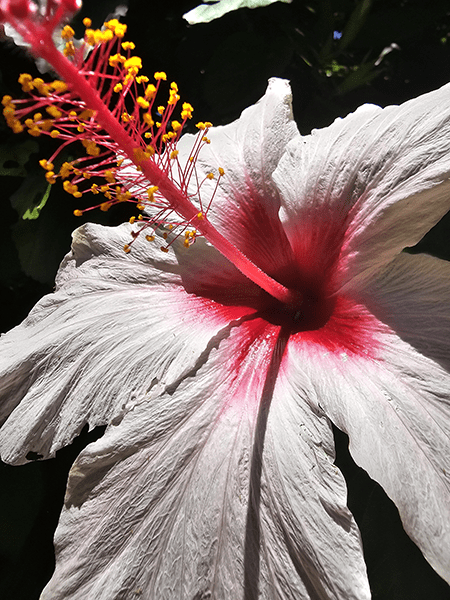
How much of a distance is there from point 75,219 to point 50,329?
0.45m

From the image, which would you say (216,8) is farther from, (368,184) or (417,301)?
(417,301)

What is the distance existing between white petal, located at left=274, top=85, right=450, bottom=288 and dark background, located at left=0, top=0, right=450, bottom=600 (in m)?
0.39

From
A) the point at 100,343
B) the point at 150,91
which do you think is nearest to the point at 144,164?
the point at 150,91

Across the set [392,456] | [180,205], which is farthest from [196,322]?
[392,456]

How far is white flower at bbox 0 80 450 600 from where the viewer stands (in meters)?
0.86

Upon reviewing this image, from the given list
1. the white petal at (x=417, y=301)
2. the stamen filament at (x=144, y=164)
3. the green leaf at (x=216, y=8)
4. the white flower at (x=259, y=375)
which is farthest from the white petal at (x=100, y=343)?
the green leaf at (x=216, y=8)

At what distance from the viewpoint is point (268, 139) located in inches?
48.8

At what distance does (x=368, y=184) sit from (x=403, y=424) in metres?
0.44

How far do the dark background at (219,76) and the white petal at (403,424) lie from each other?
28.1 inches

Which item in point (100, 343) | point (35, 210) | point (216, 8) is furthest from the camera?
point (35, 210)

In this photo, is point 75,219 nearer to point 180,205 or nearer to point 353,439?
point 180,205

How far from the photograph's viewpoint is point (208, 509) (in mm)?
904

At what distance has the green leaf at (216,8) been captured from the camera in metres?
1.17

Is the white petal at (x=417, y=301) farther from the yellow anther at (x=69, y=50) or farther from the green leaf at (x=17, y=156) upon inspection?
the green leaf at (x=17, y=156)
